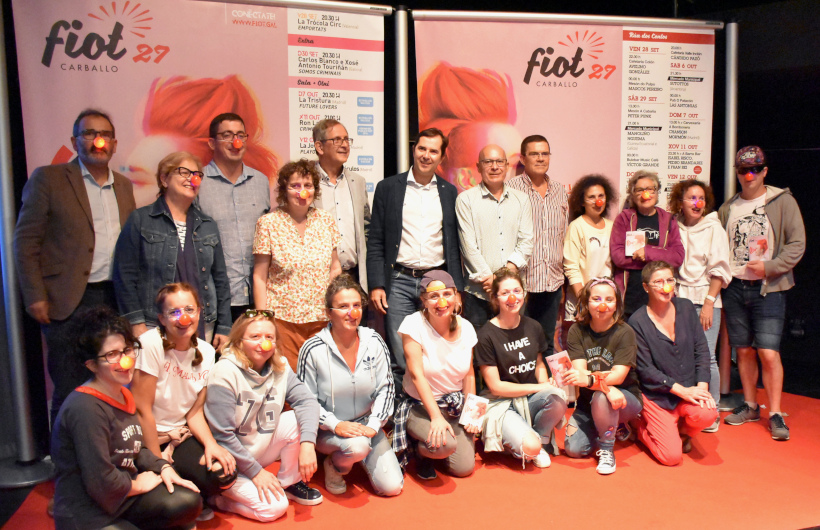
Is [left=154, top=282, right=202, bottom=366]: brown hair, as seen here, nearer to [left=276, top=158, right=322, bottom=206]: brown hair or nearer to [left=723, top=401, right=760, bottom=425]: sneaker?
[left=276, top=158, right=322, bottom=206]: brown hair

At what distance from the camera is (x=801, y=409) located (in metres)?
4.60

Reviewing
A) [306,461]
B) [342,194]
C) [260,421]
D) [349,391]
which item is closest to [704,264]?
[342,194]

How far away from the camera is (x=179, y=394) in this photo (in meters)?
3.05

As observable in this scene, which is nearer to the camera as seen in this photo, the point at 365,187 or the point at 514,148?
the point at 365,187

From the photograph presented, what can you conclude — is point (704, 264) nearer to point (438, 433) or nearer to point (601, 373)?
point (601, 373)

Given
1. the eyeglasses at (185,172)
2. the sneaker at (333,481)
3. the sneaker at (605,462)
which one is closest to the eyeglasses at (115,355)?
A: the eyeglasses at (185,172)

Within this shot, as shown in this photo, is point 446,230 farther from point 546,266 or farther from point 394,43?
point 394,43

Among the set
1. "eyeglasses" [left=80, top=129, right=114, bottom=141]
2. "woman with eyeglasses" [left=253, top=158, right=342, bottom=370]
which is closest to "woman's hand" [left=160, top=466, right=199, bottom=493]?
"woman with eyeglasses" [left=253, top=158, right=342, bottom=370]

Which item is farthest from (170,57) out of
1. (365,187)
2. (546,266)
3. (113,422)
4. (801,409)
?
(801,409)

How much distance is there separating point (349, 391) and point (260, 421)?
1.55ft

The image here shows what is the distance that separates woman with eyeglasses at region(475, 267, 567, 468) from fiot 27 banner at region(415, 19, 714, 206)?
1214 millimetres

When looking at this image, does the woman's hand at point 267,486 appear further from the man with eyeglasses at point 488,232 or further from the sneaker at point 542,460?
the man with eyeglasses at point 488,232

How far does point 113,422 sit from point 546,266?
271 cm

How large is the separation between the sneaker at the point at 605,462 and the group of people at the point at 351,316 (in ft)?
0.07
